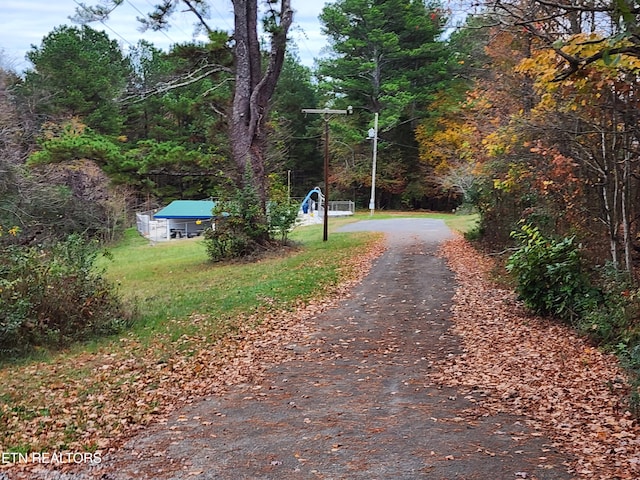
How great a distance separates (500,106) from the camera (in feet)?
46.7

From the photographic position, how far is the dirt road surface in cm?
405

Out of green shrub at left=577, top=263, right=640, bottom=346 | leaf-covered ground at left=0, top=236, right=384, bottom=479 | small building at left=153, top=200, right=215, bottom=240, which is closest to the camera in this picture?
leaf-covered ground at left=0, top=236, right=384, bottom=479

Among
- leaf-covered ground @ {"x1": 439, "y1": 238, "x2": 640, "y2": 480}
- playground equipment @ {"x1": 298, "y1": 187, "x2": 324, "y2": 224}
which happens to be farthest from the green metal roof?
leaf-covered ground @ {"x1": 439, "y1": 238, "x2": 640, "y2": 480}

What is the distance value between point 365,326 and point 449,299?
2.60m

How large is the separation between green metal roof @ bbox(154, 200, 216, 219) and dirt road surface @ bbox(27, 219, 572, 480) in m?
29.5

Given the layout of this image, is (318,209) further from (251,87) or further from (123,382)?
(123,382)

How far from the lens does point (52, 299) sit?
841 centimetres

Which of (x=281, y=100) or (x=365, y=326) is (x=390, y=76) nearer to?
(x=281, y=100)

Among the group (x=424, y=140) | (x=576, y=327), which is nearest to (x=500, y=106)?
(x=576, y=327)

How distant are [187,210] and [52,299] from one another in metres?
29.6

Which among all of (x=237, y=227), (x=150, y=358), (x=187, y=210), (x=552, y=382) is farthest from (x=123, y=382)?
(x=187, y=210)

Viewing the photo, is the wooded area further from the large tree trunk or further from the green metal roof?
the green metal roof

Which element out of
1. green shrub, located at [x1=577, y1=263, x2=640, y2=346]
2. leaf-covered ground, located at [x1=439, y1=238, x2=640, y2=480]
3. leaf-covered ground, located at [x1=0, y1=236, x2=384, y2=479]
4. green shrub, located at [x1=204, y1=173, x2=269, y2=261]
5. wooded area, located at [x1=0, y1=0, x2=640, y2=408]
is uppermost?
wooded area, located at [x1=0, y1=0, x2=640, y2=408]

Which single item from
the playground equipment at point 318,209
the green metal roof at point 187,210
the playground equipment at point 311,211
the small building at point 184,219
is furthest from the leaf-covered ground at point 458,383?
the green metal roof at point 187,210
